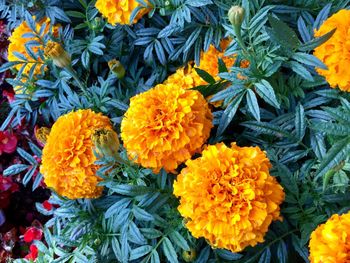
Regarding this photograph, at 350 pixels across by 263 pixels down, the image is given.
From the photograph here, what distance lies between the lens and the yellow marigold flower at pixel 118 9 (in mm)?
1391

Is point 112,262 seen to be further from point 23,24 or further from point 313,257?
point 23,24

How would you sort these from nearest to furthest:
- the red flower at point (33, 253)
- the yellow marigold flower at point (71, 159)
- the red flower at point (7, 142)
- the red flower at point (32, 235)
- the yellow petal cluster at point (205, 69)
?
the yellow marigold flower at point (71, 159)
the yellow petal cluster at point (205, 69)
the red flower at point (33, 253)
the red flower at point (32, 235)
the red flower at point (7, 142)

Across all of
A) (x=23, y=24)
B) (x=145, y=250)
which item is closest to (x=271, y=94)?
(x=145, y=250)

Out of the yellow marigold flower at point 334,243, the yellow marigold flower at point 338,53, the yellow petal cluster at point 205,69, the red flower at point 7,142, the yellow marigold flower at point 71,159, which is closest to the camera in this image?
the yellow marigold flower at point 334,243

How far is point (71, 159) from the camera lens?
4.07 ft

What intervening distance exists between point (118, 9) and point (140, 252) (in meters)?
0.67

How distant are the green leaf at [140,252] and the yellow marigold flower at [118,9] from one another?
2.04 feet

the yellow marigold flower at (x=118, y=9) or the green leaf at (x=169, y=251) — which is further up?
the yellow marigold flower at (x=118, y=9)

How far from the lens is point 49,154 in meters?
1.26

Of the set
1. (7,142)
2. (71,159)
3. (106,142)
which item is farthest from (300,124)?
(7,142)

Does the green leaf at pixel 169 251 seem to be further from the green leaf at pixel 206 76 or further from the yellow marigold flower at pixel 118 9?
the yellow marigold flower at pixel 118 9

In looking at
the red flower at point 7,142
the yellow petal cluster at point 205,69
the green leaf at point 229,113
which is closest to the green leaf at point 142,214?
the green leaf at point 229,113

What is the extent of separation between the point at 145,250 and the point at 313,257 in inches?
16.7

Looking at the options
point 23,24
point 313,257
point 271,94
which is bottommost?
point 313,257
